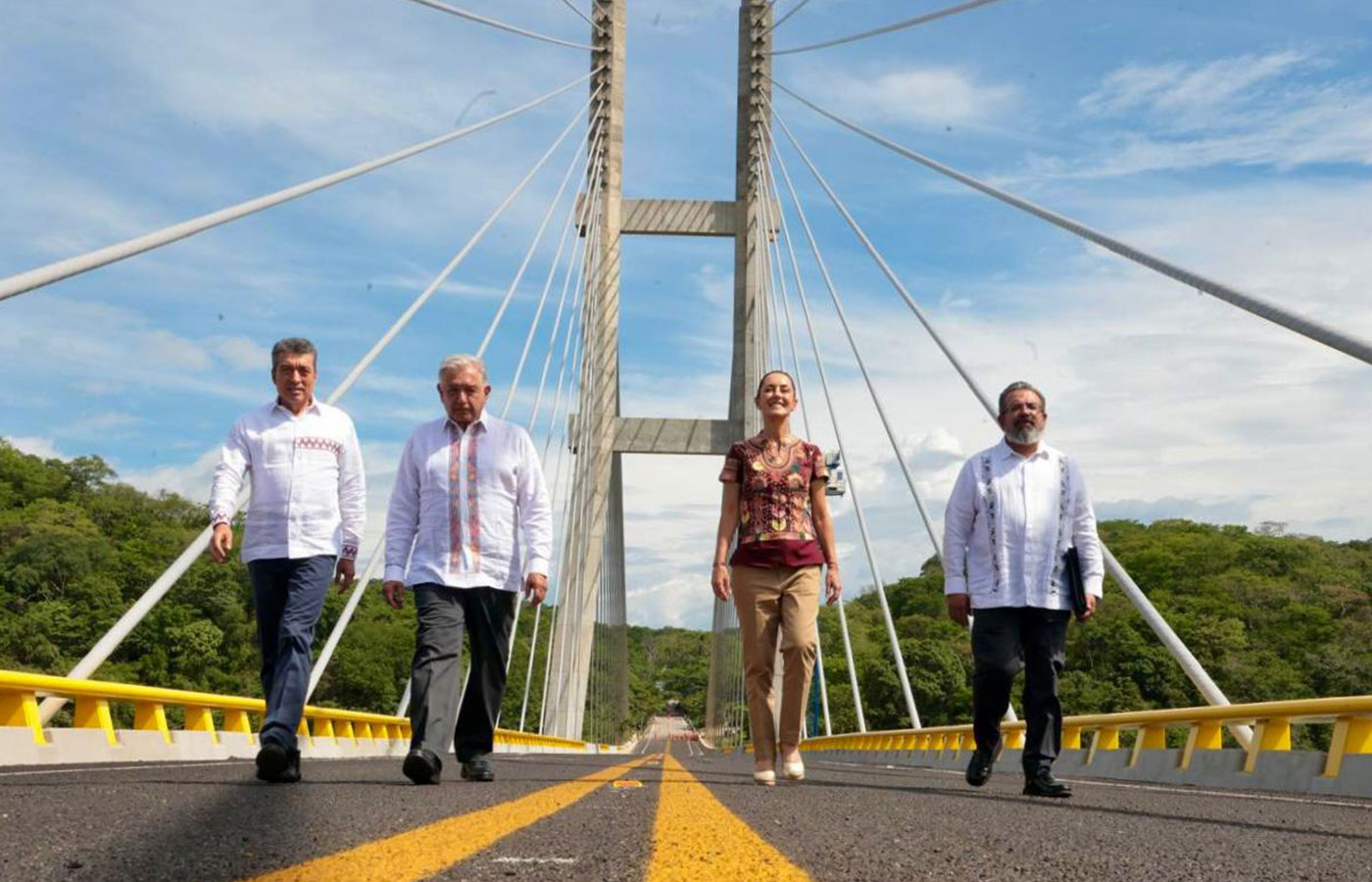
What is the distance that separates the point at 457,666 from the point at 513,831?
260 cm

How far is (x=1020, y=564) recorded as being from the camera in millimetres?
6398

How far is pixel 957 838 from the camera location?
3.57m

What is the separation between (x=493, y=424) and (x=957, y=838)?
3303 mm

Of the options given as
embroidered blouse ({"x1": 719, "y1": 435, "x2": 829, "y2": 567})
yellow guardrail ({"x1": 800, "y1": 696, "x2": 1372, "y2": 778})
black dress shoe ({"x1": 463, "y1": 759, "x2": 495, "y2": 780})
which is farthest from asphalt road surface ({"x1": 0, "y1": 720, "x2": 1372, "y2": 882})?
embroidered blouse ({"x1": 719, "y1": 435, "x2": 829, "y2": 567})

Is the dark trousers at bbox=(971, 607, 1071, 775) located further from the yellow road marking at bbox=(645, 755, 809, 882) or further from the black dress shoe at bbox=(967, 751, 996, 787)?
the yellow road marking at bbox=(645, 755, 809, 882)

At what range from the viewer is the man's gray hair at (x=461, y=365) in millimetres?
6130

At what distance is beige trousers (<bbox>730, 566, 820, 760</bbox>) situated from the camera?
6.55 m

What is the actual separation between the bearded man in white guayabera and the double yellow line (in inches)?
68.9

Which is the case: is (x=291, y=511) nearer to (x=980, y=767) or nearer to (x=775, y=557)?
(x=775, y=557)

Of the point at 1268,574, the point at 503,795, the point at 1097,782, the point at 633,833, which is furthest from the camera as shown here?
the point at 1268,574

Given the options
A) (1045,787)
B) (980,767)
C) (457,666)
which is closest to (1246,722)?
(980,767)

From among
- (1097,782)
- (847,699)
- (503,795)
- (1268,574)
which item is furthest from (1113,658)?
(503,795)

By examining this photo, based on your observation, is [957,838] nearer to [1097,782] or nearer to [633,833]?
[633,833]

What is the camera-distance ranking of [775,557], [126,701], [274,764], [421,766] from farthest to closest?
[126,701] < [775,557] < [421,766] < [274,764]
